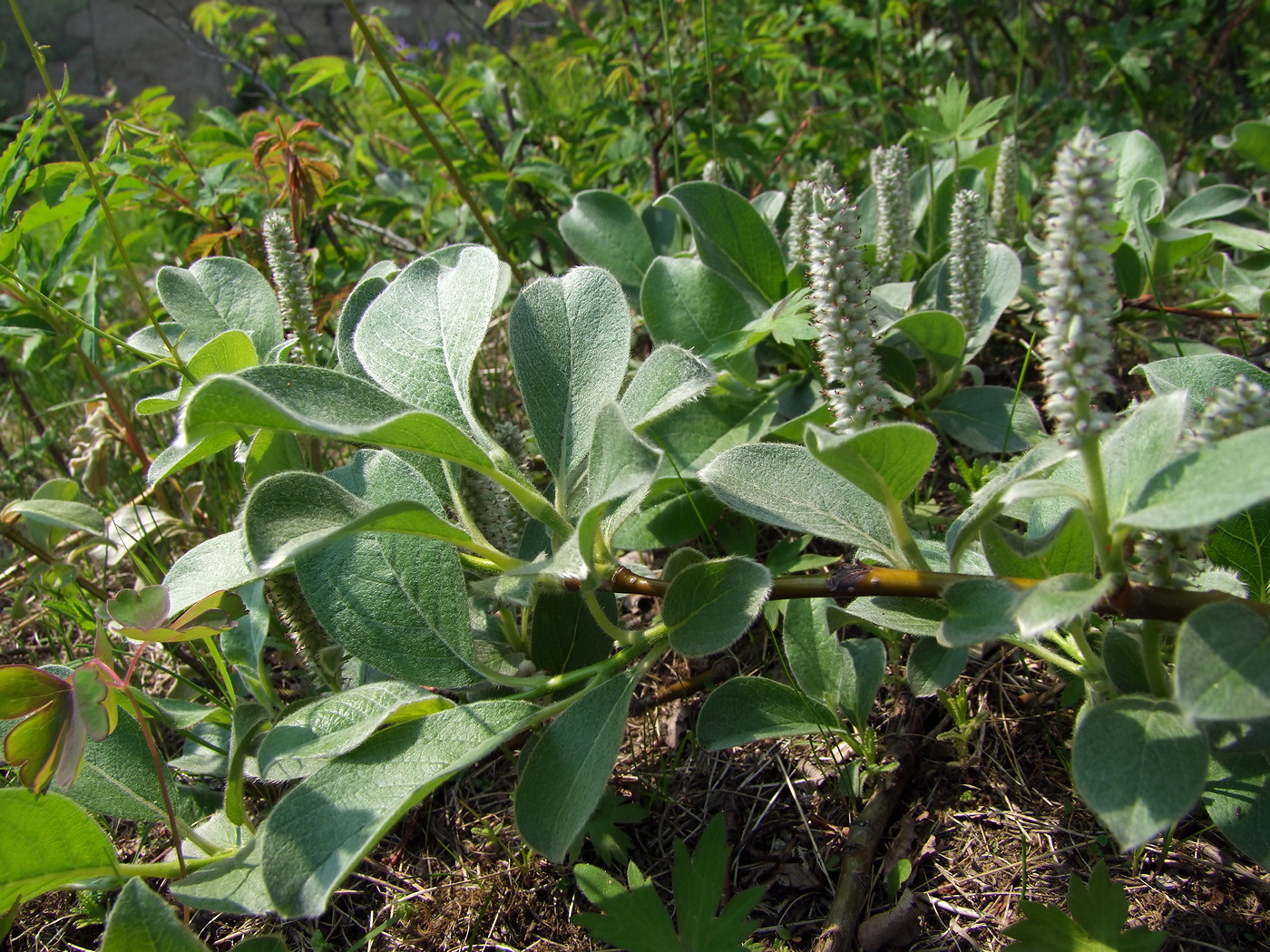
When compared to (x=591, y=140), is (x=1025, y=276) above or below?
below

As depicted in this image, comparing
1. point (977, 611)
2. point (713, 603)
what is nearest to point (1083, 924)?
point (977, 611)

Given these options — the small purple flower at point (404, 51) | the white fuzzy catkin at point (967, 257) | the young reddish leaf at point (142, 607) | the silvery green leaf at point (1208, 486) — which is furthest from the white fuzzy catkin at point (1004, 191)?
the young reddish leaf at point (142, 607)

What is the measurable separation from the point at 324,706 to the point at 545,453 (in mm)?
428

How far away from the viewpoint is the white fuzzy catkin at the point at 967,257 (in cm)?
156

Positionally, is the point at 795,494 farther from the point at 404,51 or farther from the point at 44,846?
the point at 404,51

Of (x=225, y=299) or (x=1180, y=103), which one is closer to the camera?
(x=225, y=299)

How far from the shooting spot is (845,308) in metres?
1.08

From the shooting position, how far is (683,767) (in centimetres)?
147

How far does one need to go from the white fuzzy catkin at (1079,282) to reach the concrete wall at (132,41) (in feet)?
25.3

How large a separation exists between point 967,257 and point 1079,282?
0.87 metres

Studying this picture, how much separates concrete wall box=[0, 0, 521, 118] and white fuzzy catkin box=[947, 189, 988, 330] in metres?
6.97

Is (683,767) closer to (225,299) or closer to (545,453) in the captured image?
(545,453)

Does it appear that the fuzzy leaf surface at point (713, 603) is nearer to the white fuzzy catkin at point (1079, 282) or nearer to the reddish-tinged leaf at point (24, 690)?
the white fuzzy catkin at point (1079, 282)

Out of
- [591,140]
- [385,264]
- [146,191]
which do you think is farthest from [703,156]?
[146,191]
